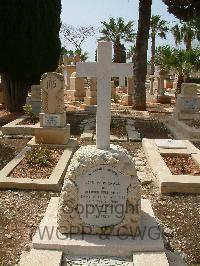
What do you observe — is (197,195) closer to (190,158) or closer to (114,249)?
(190,158)

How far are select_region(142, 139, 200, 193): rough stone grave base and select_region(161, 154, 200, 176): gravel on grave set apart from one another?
93mm

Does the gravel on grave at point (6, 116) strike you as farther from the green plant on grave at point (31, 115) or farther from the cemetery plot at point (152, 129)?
the cemetery plot at point (152, 129)

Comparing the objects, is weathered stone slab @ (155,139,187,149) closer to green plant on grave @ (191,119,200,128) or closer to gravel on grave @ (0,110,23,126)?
green plant on grave @ (191,119,200,128)

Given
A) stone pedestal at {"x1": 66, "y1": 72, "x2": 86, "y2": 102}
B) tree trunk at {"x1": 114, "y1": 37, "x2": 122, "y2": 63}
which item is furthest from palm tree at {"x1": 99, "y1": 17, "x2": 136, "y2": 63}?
stone pedestal at {"x1": 66, "y1": 72, "x2": 86, "y2": 102}

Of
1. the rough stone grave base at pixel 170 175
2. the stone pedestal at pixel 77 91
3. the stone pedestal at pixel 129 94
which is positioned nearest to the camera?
the rough stone grave base at pixel 170 175

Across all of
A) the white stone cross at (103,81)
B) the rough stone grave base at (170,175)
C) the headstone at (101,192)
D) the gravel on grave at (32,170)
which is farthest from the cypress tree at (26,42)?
the headstone at (101,192)

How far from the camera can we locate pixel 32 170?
7266 mm

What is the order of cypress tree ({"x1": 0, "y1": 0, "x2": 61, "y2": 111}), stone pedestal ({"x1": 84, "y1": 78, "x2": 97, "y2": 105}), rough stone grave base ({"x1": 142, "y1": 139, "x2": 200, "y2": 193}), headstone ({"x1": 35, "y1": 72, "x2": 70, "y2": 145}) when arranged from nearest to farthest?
rough stone grave base ({"x1": 142, "y1": 139, "x2": 200, "y2": 193}) → headstone ({"x1": 35, "y1": 72, "x2": 70, "y2": 145}) → cypress tree ({"x1": 0, "y1": 0, "x2": 61, "y2": 111}) → stone pedestal ({"x1": 84, "y1": 78, "x2": 97, "y2": 105})

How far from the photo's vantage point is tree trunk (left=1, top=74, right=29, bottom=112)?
604 inches

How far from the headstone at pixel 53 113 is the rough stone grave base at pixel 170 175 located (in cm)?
220

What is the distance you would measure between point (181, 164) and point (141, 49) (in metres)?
8.83

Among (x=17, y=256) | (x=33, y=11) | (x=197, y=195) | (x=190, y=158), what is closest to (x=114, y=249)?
(x=17, y=256)

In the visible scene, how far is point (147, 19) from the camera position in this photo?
49.8 ft

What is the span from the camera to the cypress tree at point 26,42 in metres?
14.1
